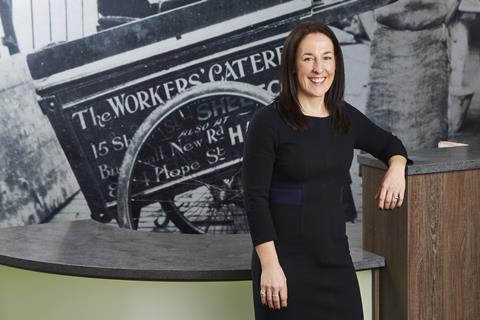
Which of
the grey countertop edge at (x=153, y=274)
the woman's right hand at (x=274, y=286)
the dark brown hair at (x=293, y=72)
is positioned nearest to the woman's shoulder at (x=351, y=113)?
the dark brown hair at (x=293, y=72)

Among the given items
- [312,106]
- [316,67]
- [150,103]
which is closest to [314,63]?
[316,67]

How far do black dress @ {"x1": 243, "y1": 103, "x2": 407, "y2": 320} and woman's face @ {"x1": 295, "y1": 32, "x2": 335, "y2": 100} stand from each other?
0.09 m

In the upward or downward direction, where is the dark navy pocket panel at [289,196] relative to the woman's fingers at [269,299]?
upward

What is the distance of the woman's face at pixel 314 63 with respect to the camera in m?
1.81

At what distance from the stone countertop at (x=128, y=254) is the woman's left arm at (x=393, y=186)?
0.30 metres

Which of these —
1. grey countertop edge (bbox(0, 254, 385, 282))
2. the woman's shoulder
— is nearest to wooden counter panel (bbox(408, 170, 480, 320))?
grey countertop edge (bbox(0, 254, 385, 282))

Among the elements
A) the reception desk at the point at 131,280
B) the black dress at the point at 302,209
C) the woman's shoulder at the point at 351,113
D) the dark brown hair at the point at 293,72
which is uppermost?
the dark brown hair at the point at 293,72

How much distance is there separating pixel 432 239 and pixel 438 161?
0.22 meters

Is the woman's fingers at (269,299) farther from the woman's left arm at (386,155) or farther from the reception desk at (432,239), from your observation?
the reception desk at (432,239)

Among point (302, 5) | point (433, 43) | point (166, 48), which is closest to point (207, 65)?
point (166, 48)

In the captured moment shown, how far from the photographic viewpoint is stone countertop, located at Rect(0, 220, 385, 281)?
2.24 meters

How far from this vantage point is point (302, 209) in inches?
73.0

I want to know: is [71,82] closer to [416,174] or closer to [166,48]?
[166,48]

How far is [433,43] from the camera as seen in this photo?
18.7ft
